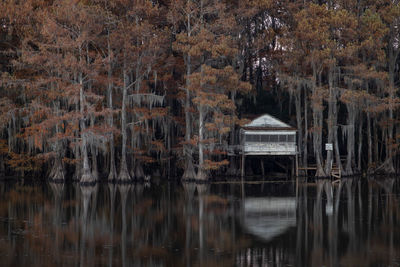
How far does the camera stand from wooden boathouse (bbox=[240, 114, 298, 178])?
148 ft

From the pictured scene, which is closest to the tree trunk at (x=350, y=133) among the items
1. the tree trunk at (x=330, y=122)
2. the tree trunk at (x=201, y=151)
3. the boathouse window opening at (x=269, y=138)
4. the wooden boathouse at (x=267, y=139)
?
the tree trunk at (x=330, y=122)

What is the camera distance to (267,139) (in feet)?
149

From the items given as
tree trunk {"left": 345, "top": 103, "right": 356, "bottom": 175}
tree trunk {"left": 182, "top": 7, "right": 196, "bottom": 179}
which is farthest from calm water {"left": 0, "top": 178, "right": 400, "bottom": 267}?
tree trunk {"left": 345, "top": 103, "right": 356, "bottom": 175}

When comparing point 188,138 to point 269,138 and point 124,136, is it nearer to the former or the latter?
point 124,136

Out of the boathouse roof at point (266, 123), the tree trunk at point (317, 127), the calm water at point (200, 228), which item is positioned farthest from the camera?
the boathouse roof at point (266, 123)

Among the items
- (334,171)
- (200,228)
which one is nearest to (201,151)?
(334,171)

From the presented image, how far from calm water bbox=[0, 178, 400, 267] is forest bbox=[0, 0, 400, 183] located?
7.18 metres

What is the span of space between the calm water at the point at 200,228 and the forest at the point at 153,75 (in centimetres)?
718

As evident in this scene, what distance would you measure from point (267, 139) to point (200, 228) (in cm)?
2585

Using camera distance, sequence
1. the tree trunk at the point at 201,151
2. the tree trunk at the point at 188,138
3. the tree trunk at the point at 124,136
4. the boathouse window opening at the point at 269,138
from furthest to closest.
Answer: the boathouse window opening at the point at 269,138 < the tree trunk at the point at 188,138 < the tree trunk at the point at 201,151 < the tree trunk at the point at 124,136

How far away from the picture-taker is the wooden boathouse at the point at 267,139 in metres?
45.1

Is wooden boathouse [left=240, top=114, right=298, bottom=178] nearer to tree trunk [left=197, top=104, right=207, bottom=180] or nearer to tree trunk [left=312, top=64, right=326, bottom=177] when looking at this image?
tree trunk [left=312, top=64, right=326, bottom=177]

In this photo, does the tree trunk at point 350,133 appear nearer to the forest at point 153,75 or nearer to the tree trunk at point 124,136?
the forest at point 153,75

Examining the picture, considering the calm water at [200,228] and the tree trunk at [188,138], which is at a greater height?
the tree trunk at [188,138]
